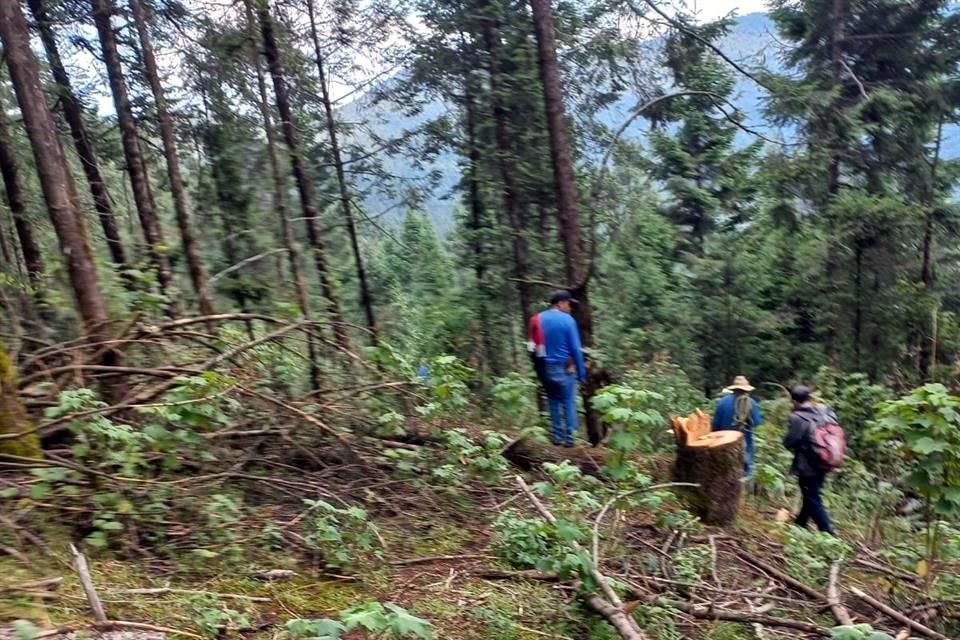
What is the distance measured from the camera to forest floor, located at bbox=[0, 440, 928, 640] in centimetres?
394

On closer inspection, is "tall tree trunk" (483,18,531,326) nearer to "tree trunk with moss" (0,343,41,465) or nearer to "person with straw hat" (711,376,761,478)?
"person with straw hat" (711,376,761,478)

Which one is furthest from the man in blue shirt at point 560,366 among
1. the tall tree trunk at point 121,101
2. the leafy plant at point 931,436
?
the tall tree trunk at point 121,101

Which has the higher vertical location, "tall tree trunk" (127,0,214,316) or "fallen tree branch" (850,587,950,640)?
"tall tree trunk" (127,0,214,316)

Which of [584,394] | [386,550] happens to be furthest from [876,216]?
[386,550]

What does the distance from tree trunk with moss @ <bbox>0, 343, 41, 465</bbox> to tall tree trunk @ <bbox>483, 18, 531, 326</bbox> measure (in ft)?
37.1

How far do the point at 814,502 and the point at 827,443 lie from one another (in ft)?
2.26

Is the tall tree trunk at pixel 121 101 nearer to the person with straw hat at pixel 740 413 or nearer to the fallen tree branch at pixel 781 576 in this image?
the person with straw hat at pixel 740 413

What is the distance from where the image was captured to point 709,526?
688cm

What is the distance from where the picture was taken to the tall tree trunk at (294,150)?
11.8 m

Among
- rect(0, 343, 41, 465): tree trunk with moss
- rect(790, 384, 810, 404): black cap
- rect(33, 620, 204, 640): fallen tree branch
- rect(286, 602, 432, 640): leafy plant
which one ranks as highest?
rect(0, 343, 41, 465): tree trunk with moss

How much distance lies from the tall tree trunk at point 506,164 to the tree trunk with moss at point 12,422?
11315mm

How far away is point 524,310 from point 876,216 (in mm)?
8242

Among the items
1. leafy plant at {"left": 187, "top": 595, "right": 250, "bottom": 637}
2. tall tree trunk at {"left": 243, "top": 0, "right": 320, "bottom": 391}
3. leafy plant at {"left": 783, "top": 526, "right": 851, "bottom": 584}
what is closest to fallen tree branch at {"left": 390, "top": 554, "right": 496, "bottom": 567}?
leafy plant at {"left": 187, "top": 595, "right": 250, "bottom": 637}

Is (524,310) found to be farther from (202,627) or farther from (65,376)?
(202,627)
